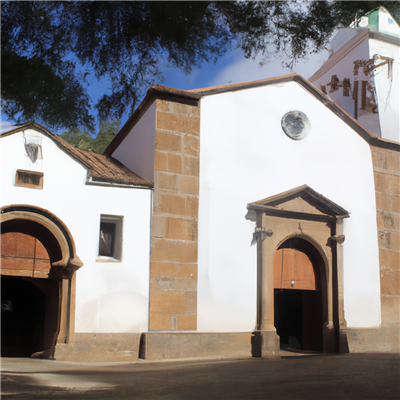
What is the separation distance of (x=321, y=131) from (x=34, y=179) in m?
7.62

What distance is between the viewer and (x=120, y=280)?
11.0 m

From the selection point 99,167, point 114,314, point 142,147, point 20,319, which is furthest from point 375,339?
point 20,319

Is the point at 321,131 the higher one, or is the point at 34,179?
the point at 321,131

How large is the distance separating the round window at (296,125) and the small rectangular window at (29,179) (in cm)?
629

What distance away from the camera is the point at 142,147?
1264 centimetres

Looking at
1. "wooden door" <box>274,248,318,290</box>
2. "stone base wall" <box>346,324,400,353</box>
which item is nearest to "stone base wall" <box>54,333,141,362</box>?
"wooden door" <box>274,248,318,290</box>

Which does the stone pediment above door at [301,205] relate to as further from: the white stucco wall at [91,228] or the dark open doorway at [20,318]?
the dark open doorway at [20,318]

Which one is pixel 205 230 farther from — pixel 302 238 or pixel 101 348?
pixel 101 348

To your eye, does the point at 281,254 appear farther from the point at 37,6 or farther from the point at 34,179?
the point at 37,6

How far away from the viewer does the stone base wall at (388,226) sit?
14.0 m

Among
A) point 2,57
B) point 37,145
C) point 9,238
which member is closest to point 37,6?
point 2,57

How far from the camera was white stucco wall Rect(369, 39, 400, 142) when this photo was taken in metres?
16.9

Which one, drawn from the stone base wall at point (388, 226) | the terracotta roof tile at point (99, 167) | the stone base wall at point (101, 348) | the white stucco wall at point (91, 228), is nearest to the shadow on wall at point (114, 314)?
the white stucco wall at point (91, 228)

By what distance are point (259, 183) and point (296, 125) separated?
2.02 meters
